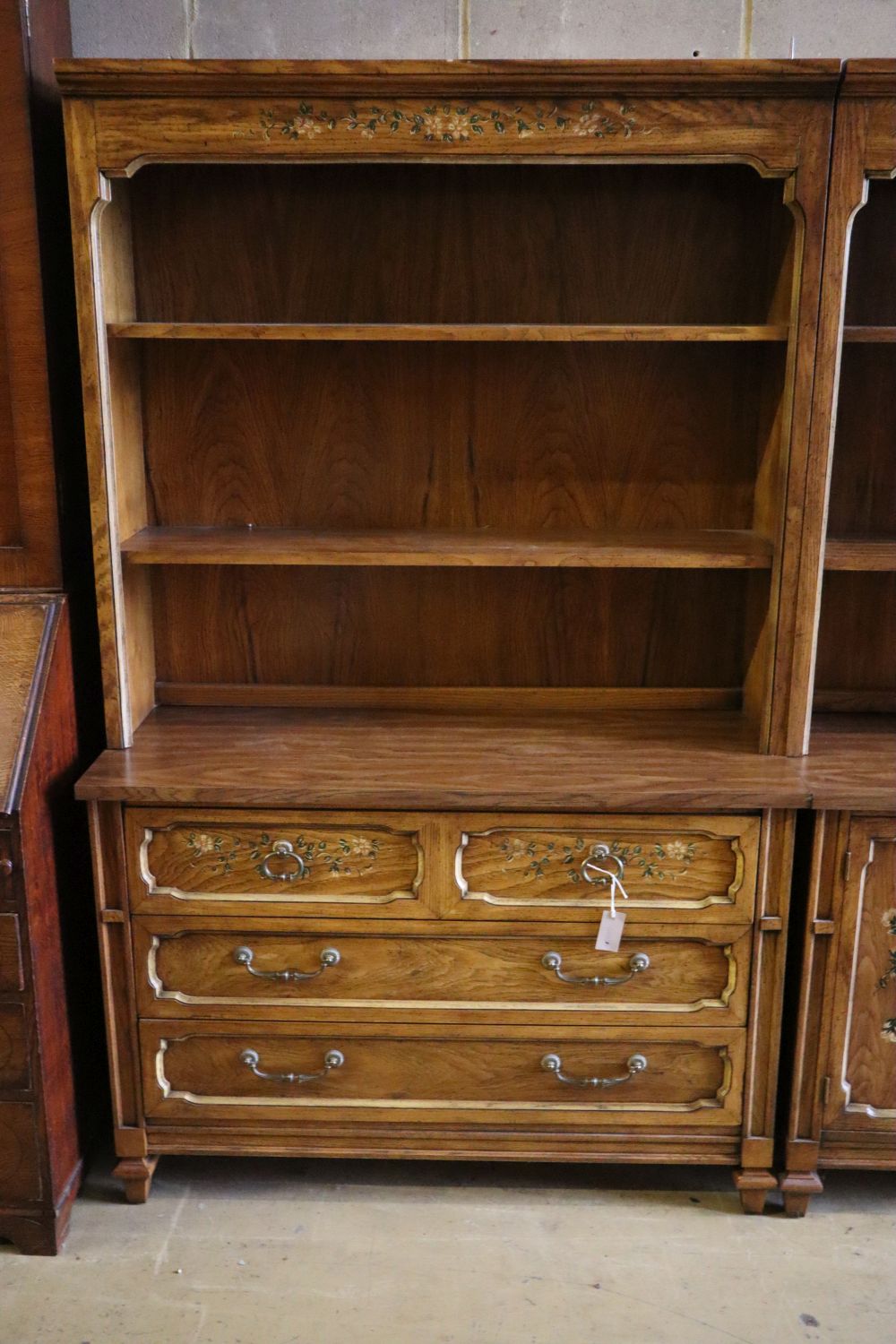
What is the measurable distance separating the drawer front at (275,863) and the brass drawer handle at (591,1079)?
1.26 ft

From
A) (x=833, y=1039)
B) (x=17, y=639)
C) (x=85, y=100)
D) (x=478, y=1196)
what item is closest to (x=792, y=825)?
(x=833, y=1039)

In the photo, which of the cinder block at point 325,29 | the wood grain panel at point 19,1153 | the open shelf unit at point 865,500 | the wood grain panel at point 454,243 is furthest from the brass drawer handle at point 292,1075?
the cinder block at point 325,29

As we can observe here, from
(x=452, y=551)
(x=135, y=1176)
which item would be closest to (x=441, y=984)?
(x=135, y=1176)

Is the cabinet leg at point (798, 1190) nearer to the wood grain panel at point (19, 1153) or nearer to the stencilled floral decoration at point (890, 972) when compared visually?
the stencilled floral decoration at point (890, 972)

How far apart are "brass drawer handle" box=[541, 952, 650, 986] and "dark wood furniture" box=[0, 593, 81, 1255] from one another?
35.7 inches

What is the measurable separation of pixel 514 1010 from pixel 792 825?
24.2 inches

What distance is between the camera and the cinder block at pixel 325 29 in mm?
2361

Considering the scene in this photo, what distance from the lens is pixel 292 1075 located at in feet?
7.46

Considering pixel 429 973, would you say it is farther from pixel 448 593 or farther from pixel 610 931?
pixel 448 593

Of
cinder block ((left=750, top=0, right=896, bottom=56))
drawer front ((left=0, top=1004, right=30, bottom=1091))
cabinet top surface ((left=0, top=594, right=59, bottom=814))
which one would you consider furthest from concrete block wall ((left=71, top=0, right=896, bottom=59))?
drawer front ((left=0, top=1004, right=30, bottom=1091))

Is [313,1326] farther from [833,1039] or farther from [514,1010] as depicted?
[833,1039]

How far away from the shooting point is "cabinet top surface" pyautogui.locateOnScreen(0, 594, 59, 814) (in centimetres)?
204

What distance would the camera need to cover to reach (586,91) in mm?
2002

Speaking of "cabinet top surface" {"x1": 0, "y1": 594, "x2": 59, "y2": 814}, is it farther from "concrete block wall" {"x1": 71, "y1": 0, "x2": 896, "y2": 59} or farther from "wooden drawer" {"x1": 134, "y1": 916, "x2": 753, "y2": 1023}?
"concrete block wall" {"x1": 71, "y1": 0, "x2": 896, "y2": 59}
